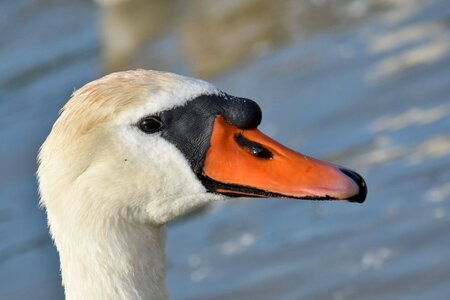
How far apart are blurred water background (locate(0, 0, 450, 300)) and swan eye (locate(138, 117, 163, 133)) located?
10.4 ft

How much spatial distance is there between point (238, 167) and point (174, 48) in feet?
31.9

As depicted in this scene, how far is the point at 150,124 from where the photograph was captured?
5332mm

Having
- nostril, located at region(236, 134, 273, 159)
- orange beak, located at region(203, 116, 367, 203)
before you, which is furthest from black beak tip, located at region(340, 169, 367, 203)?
nostril, located at region(236, 134, 273, 159)

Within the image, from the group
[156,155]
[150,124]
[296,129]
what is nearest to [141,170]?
[156,155]

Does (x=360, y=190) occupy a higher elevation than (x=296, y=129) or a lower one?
lower

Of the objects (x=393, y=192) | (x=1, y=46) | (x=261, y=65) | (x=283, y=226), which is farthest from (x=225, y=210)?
(x=1, y=46)

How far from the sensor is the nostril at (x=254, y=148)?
5.36 metres

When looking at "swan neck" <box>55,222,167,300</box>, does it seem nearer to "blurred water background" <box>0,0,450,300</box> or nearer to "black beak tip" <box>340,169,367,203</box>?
"black beak tip" <box>340,169,367,203</box>

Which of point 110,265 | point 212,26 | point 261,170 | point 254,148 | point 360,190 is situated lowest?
point 360,190

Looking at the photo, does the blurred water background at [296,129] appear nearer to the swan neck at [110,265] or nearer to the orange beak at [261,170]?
the orange beak at [261,170]

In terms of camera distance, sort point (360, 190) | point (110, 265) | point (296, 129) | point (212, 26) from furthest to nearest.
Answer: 1. point (212, 26)
2. point (296, 129)
3. point (110, 265)
4. point (360, 190)

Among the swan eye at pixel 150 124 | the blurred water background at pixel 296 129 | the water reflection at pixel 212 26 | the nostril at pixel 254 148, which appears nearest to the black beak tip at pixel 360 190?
the nostril at pixel 254 148

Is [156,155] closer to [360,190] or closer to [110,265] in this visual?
[110,265]

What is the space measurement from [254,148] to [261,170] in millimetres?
105
